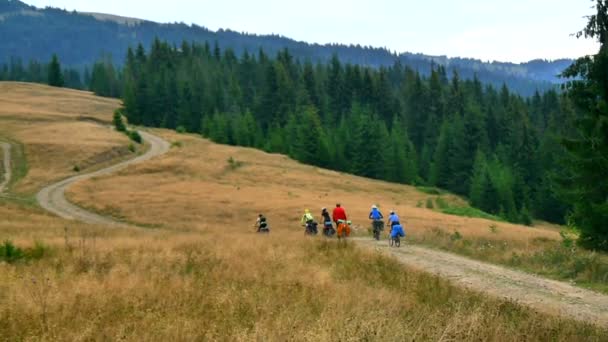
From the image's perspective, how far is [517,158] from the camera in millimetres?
89062

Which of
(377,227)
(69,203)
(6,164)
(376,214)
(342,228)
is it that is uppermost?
(376,214)

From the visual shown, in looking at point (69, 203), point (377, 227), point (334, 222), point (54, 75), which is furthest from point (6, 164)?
point (54, 75)

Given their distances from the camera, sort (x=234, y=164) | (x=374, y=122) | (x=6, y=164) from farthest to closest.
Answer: (x=374, y=122), (x=234, y=164), (x=6, y=164)

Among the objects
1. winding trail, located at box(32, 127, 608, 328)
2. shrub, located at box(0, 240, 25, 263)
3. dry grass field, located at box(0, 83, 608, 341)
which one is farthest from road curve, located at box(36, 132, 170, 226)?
winding trail, located at box(32, 127, 608, 328)

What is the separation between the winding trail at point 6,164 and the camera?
1999 inches

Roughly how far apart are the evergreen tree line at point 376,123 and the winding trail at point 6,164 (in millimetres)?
33001

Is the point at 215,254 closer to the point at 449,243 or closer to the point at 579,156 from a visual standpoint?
the point at 449,243

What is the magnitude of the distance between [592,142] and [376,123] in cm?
7215

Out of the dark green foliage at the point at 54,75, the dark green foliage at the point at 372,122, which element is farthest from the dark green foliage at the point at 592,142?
the dark green foliage at the point at 54,75

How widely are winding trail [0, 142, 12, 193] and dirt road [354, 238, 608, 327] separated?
44.3 metres

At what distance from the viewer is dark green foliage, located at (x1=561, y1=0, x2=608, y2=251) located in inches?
624

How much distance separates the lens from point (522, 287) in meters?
12.2

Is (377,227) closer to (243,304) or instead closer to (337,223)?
(337,223)

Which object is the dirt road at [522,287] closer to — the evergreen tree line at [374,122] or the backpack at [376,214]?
the backpack at [376,214]
